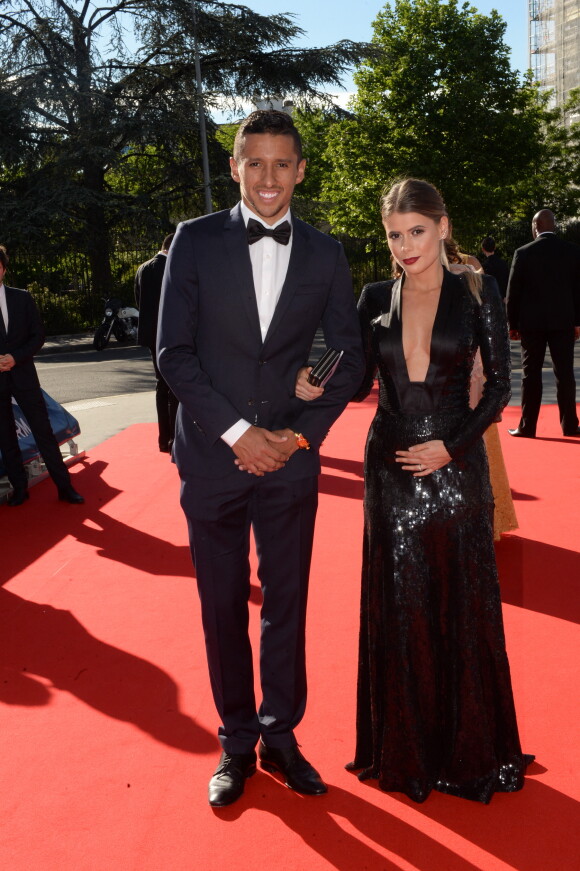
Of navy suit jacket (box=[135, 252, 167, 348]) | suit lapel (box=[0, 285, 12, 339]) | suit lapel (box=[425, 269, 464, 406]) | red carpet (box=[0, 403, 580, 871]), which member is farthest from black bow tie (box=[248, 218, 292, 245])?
navy suit jacket (box=[135, 252, 167, 348])

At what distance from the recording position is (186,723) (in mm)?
3318

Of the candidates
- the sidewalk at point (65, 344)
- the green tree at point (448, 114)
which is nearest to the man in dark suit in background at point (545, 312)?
the sidewalk at point (65, 344)

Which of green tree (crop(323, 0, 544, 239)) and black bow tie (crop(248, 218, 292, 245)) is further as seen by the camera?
green tree (crop(323, 0, 544, 239))

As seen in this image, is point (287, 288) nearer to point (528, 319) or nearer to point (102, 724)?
point (102, 724)

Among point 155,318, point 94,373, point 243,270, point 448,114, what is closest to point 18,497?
point 155,318

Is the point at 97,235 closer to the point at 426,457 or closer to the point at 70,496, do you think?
the point at 70,496

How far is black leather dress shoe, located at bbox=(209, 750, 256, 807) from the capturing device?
9.16 feet

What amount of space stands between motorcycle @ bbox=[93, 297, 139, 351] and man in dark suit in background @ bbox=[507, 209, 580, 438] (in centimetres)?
1372

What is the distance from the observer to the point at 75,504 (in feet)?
21.9

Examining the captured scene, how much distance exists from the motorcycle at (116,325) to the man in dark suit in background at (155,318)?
12532 mm

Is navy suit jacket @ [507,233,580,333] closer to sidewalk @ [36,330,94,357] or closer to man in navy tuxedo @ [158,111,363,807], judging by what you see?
man in navy tuxedo @ [158,111,363,807]

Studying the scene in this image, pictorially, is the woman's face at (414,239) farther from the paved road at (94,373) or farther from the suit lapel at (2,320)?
the paved road at (94,373)

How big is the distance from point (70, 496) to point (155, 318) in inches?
82.3

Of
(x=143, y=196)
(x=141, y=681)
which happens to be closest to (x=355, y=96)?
(x=143, y=196)
